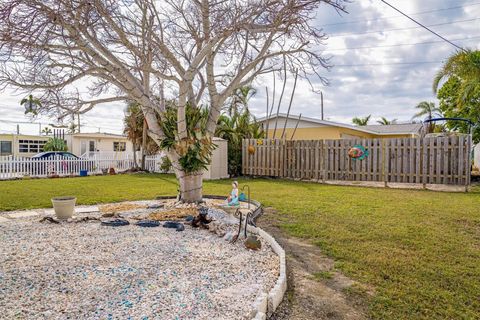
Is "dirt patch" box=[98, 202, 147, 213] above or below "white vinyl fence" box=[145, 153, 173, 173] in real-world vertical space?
below

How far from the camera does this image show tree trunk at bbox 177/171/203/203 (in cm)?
707

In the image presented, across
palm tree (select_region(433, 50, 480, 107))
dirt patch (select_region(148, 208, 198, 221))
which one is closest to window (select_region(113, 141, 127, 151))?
dirt patch (select_region(148, 208, 198, 221))

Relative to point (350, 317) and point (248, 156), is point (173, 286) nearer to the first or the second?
point (350, 317)

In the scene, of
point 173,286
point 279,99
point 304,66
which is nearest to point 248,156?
point 279,99

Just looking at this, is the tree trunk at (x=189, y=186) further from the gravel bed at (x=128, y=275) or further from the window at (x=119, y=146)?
the window at (x=119, y=146)

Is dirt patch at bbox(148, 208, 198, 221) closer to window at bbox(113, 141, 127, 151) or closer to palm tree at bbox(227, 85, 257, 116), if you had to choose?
palm tree at bbox(227, 85, 257, 116)

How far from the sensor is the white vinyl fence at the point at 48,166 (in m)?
14.9

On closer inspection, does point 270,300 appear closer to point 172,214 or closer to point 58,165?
point 172,214

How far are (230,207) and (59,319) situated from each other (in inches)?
175

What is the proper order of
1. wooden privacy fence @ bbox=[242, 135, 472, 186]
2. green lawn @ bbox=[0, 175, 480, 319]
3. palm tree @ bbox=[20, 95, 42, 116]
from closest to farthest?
green lawn @ bbox=[0, 175, 480, 319], palm tree @ bbox=[20, 95, 42, 116], wooden privacy fence @ bbox=[242, 135, 472, 186]

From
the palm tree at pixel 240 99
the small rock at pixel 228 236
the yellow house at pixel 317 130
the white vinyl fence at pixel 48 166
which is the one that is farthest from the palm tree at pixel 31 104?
the yellow house at pixel 317 130

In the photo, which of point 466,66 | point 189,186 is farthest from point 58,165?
point 466,66

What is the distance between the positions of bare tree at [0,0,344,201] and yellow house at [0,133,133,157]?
20558mm

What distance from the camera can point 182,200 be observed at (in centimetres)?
710
